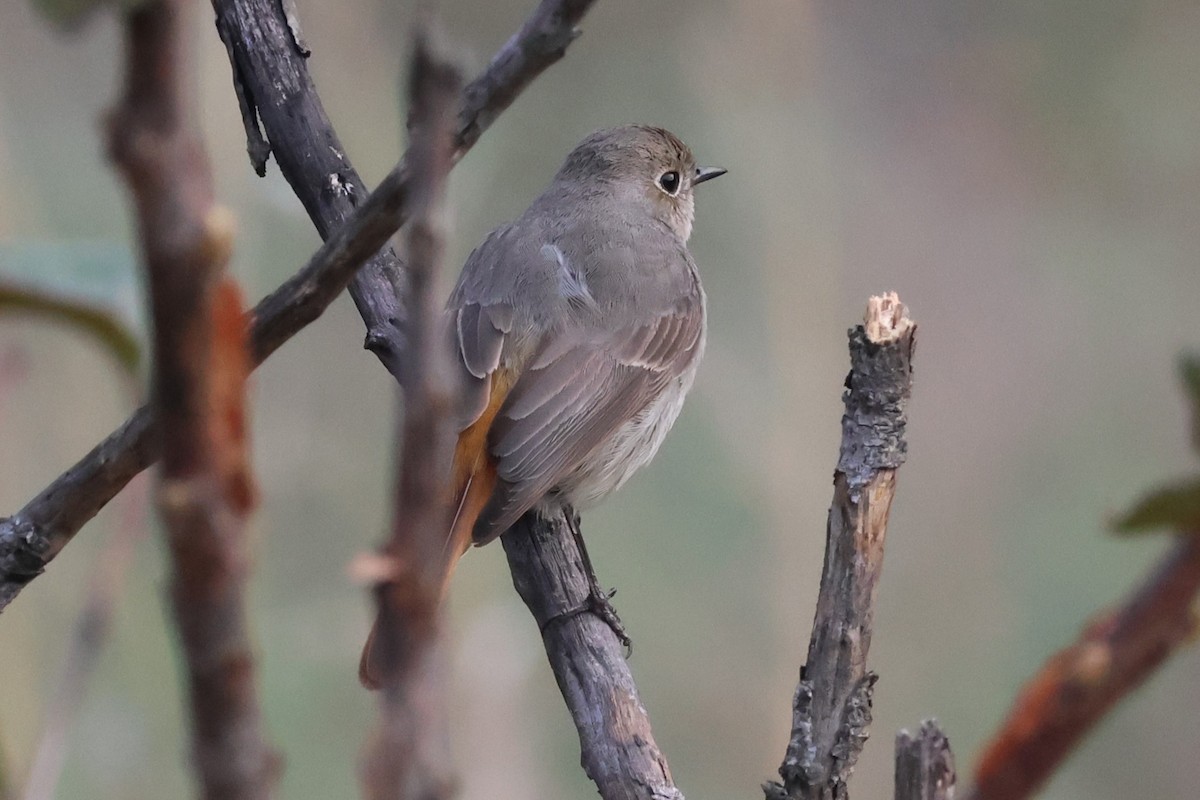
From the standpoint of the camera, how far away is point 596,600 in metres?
Result: 2.77

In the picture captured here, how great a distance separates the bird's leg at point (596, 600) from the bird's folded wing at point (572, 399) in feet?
0.52

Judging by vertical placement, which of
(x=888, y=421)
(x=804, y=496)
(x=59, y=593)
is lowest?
(x=888, y=421)

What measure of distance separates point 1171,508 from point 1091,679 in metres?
0.08

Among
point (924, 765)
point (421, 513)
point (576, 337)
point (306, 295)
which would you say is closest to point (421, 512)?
point (421, 513)

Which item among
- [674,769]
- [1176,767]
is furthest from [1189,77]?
[674,769]

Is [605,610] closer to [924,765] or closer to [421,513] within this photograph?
[924,765]

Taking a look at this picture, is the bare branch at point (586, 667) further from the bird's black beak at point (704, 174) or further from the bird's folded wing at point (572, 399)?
the bird's black beak at point (704, 174)

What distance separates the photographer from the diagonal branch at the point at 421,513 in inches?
17.7

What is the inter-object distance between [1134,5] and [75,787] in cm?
660

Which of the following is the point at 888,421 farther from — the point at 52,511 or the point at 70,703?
the point at 70,703

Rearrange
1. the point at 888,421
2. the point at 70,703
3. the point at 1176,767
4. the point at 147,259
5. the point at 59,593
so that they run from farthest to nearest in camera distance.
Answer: the point at 1176,767
the point at 59,593
the point at 888,421
the point at 70,703
the point at 147,259

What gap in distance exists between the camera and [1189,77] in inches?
284

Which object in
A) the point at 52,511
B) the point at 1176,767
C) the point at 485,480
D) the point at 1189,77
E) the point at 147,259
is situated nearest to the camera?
the point at 147,259

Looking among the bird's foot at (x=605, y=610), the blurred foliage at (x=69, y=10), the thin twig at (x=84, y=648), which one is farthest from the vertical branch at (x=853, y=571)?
the blurred foliage at (x=69, y=10)
